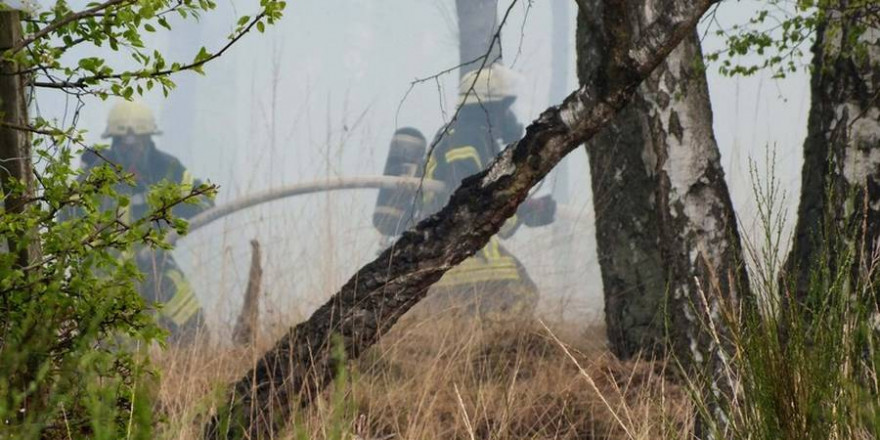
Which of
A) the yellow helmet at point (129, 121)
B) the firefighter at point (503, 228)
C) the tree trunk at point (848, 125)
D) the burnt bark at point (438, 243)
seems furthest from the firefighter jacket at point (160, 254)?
the tree trunk at point (848, 125)

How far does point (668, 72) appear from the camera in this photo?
3982 mm

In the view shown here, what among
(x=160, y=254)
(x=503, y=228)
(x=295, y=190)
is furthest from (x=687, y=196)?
(x=160, y=254)

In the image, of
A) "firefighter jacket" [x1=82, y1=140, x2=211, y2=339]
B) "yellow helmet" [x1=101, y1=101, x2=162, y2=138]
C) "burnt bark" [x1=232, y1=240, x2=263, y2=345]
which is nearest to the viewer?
"burnt bark" [x1=232, y1=240, x2=263, y2=345]

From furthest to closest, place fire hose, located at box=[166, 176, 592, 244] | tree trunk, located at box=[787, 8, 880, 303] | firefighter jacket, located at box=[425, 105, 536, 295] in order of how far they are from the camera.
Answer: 1. firefighter jacket, located at box=[425, 105, 536, 295]
2. fire hose, located at box=[166, 176, 592, 244]
3. tree trunk, located at box=[787, 8, 880, 303]

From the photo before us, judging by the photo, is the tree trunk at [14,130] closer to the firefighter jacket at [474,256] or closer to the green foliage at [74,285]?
the green foliage at [74,285]

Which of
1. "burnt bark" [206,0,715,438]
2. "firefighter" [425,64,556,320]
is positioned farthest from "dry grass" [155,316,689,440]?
"firefighter" [425,64,556,320]

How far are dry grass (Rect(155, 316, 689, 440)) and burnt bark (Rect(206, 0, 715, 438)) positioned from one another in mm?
182

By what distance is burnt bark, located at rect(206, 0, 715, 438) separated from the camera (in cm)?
327

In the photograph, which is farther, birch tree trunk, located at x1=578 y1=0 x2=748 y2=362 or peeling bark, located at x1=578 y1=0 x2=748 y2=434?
birch tree trunk, located at x1=578 y1=0 x2=748 y2=362

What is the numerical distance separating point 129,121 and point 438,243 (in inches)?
366

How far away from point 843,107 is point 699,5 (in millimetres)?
1227

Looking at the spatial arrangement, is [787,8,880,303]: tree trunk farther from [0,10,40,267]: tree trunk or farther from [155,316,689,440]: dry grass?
[0,10,40,267]: tree trunk

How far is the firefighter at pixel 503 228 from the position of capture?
7.27 meters

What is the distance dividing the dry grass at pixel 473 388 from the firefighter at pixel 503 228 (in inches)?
23.2
